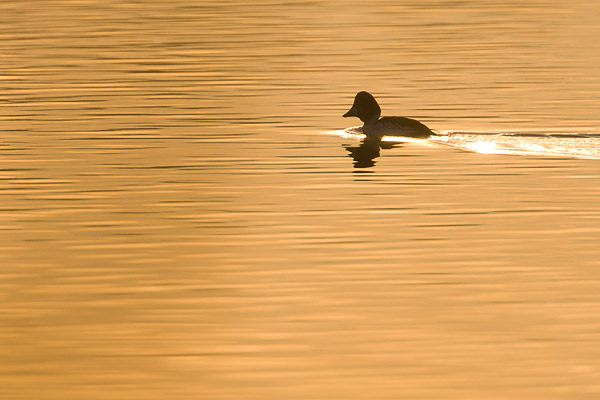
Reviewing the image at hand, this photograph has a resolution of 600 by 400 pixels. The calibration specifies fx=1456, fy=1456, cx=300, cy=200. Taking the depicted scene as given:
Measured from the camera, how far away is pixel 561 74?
34969mm

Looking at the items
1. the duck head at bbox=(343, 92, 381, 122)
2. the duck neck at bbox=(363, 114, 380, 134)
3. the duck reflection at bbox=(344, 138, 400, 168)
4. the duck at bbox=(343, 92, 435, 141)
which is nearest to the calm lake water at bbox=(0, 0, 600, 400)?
the duck reflection at bbox=(344, 138, 400, 168)

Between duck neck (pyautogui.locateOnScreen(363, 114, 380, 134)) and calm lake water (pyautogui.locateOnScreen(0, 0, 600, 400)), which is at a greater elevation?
duck neck (pyautogui.locateOnScreen(363, 114, 380, 134))

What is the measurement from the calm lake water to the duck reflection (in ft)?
0.36

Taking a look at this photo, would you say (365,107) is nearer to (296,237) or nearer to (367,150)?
(367,150)

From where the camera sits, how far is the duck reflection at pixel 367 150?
2238 cm

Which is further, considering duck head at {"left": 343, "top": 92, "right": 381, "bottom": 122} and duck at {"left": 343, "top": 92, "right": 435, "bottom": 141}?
duck head at {"left": 343, "top": 92, "right": 381, "bottom": 122}

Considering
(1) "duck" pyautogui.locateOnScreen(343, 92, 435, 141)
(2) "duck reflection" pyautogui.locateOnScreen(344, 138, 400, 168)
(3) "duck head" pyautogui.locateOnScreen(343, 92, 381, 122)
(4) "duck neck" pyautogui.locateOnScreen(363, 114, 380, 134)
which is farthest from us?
(3) "duck head" pyautogui.locateOnScreen(343, 92, 381, 122)

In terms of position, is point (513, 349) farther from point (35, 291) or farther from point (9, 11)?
point (9, 11)

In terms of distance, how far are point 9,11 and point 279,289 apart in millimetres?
50663

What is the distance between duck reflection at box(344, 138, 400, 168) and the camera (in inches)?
881

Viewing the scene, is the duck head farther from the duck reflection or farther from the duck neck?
the duck reflection

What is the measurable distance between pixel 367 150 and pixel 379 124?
5.08 ft

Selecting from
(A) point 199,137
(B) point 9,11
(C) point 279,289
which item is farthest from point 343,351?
(B) point 9,11

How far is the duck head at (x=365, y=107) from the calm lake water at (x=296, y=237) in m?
0.52
